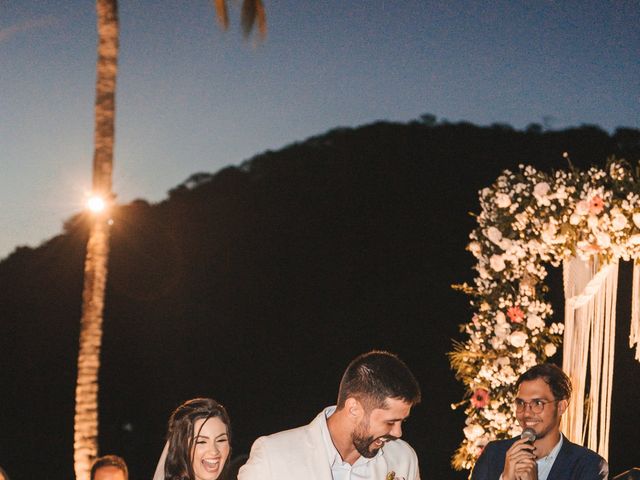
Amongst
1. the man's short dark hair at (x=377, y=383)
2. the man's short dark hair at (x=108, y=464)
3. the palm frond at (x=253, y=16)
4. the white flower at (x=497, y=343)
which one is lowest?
the man's short dark hair at (x=108, y=464)

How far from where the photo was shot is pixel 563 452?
13.7 feet

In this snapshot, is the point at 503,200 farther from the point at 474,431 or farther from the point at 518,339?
the point at 474,431

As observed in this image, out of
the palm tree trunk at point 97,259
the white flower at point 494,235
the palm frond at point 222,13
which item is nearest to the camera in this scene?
the white flower at point 494,235

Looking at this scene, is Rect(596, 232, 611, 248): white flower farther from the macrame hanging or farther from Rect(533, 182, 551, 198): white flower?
Rect(533, 182, 551, 198): white flower

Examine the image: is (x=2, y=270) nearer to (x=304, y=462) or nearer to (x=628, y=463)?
(x=628, y=463)

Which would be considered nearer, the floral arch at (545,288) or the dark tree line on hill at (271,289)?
the floral arch at (545,288)

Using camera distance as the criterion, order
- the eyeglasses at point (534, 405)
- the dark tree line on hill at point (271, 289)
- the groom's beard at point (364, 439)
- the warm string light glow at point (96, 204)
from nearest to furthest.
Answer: the groom's beard at point (364, 439)
the eyeglasses at point (534, 405)
the warm string light glow at point (96, 204)
the dark tree line on hill at point (271, 289)

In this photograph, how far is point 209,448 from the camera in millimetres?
3529

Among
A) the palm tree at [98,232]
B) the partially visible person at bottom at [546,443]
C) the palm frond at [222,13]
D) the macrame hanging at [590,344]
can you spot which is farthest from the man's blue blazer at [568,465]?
the palm frond at [222,13]

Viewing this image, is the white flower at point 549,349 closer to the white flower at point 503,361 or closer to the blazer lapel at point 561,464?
the white flower at point 503,361

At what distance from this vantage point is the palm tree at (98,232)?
754 cm

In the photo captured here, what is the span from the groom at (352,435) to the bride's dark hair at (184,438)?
26.6 inches

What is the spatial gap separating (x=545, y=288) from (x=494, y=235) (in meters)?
0.71

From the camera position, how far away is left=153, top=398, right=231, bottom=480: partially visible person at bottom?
3.49 m
